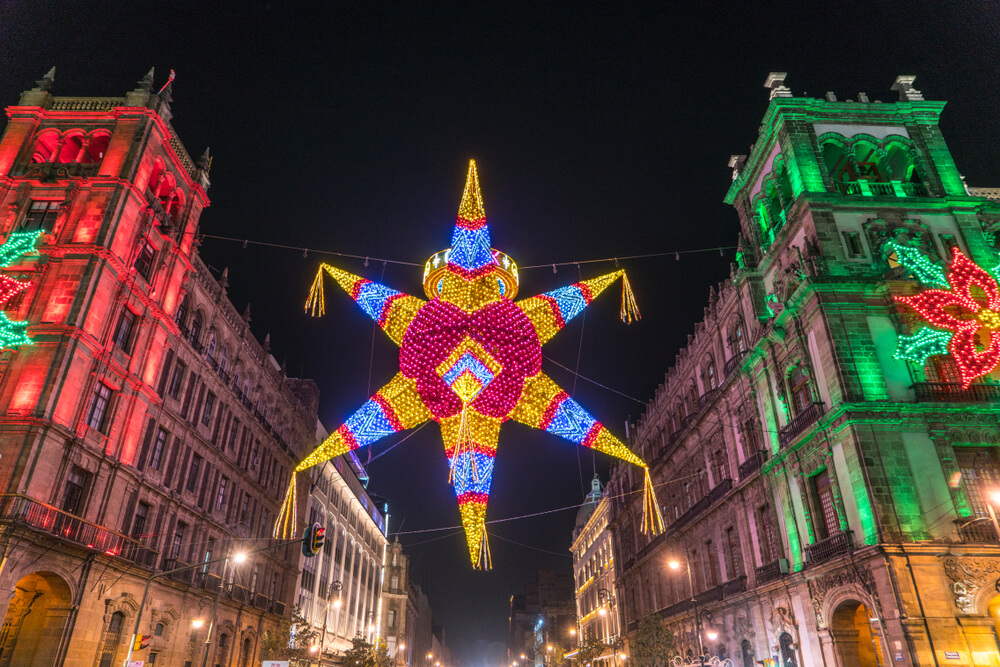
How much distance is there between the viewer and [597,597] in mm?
70312

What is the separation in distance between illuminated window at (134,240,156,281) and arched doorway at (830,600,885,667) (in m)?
33.1

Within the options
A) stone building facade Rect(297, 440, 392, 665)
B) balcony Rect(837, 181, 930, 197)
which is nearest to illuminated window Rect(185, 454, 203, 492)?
stone building facade Rect(297, 440, 392, 665)

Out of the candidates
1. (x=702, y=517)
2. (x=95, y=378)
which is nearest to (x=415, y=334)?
(x=95, y=378)

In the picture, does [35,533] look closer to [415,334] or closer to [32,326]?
[32,326]

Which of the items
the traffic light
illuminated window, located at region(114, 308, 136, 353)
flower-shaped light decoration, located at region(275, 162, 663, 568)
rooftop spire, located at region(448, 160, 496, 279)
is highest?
illuminated window, located at region(114, 308, 136, 353)

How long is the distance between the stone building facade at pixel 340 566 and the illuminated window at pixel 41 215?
81.3ft

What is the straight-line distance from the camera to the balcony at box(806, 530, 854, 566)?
77.0 ft

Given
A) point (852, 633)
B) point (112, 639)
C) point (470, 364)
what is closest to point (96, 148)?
point (112, 639)

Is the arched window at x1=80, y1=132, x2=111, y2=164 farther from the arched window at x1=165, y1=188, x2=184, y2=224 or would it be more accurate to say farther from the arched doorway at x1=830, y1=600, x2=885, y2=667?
the arched doorway at x1=830, y1=600, x2=885, y2=667

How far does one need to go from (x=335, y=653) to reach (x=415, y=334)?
5573cm

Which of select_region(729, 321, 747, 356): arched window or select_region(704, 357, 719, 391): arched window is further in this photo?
select_region(704, 357, 719, 391): arched window

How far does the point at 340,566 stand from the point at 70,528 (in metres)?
42.6

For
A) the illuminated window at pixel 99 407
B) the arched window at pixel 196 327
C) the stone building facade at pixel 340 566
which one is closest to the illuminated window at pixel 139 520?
the illuminated window at pixel 99 407

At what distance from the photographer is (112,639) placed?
2577 centimetres
